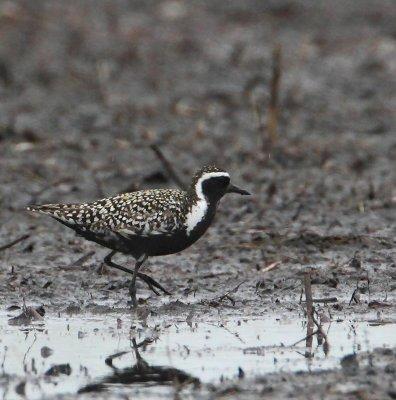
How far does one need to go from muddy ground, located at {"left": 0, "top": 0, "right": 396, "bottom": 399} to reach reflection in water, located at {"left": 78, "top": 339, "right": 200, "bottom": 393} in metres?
0.21

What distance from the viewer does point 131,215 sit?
1101 centimetres

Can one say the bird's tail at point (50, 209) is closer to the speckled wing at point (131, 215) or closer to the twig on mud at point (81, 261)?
the speckled wing at point (131, 215)

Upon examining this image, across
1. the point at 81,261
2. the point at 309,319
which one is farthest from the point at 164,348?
the point at 81,261

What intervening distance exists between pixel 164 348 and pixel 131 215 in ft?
6.52

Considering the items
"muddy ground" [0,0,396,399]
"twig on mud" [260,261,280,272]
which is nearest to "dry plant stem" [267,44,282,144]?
"muddy ground" [0,0,396,399]

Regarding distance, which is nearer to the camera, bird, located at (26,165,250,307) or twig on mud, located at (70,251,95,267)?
bird, located at (26,165,250,307)

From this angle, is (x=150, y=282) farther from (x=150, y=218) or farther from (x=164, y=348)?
(x=164, y=348)

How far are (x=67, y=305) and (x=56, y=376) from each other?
7.91 feet

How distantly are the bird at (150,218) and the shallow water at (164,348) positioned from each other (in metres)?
0.84

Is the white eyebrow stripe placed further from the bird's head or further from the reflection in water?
the reflection in water

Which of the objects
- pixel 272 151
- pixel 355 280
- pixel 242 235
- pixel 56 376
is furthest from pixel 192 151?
pixel 56 376

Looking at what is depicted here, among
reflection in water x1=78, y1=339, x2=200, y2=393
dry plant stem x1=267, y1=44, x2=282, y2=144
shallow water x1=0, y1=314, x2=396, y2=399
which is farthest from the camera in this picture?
dry plant stem x1=267, y1=44, x2=282, y2=144

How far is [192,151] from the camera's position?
56.5ft

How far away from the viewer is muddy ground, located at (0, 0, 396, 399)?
10938 millimetres
